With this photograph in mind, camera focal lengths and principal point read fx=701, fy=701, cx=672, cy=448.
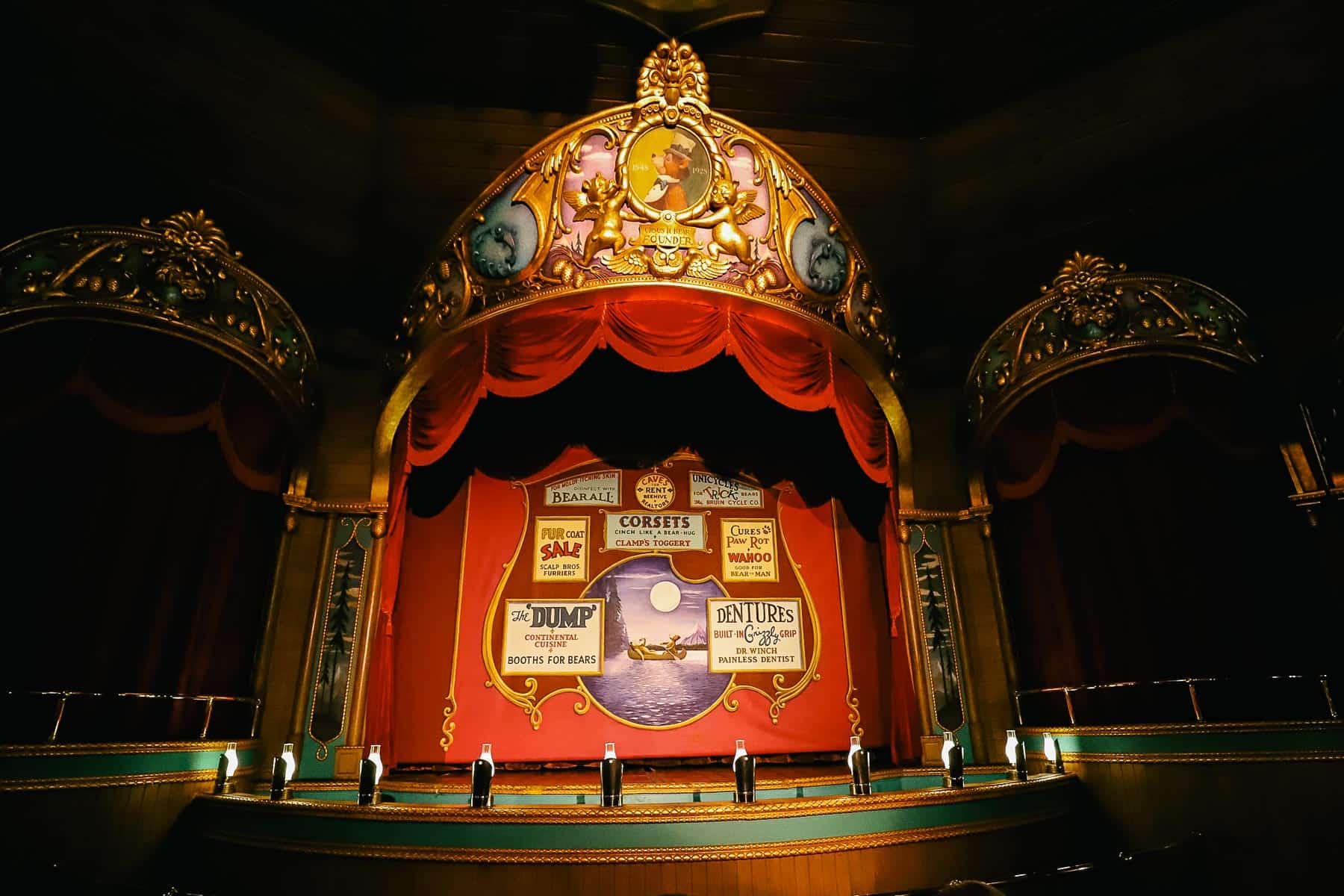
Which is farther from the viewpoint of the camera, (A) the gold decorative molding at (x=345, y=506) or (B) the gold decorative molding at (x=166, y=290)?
(A) the gold decorative molding at (x=345, y=506)

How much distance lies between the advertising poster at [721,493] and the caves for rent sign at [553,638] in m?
1.07

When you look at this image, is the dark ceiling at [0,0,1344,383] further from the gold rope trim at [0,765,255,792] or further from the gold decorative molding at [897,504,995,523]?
the gold rope trim at [0,765,255,792]

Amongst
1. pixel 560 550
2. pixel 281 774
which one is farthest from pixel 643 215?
pixel 281 774

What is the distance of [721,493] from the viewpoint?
520 cm

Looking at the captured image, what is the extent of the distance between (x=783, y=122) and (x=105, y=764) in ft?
→ 16.0

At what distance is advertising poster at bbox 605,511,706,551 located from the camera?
5.02m

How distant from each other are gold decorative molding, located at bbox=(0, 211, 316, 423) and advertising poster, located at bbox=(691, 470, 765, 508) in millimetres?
2642

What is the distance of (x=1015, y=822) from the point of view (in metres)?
3.04

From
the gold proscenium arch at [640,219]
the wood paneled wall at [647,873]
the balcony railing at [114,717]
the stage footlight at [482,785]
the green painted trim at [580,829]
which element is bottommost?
the wood paneled wall at [647,873]

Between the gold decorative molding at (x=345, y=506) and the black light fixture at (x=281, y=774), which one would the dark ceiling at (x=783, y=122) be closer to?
the gold decorative molding at (x=345, y=506)

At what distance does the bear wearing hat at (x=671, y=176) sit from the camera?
3869 mm

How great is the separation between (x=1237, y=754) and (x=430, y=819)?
365 centimetres

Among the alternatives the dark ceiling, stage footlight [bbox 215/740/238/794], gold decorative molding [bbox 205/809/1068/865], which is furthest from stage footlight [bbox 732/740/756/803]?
the dark ceiling

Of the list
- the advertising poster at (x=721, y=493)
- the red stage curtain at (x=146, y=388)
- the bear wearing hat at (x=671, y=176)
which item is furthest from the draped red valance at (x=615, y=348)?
the advertising poster at (x=721, y=493)
